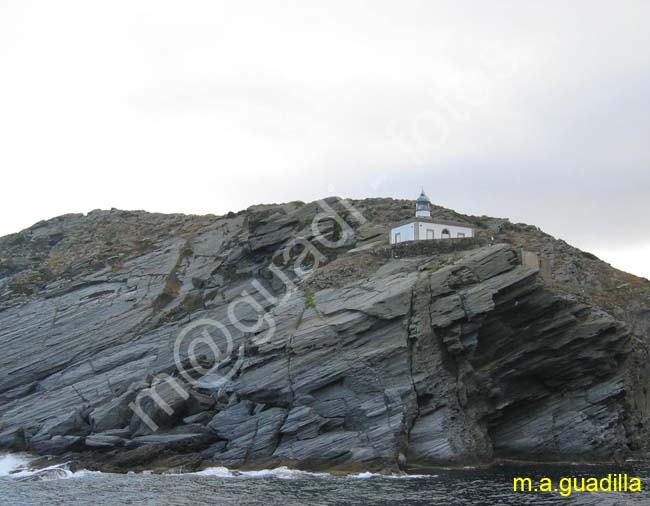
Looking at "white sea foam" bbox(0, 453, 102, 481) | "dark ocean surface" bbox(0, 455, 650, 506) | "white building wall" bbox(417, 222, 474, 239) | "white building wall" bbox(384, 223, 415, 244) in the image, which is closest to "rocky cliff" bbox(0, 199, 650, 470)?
"white sea foam" bbox(0, 453, 102, 481)

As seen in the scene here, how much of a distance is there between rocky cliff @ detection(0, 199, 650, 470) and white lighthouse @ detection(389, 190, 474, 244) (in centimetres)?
292

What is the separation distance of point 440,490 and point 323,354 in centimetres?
1519

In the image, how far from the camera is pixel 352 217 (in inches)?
3216

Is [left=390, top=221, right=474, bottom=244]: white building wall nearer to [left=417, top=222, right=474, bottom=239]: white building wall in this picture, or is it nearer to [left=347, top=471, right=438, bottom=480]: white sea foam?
[left=417, top=222, right=474, bottom=239]: white building wall

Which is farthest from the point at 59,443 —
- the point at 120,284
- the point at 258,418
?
the point at 120,284

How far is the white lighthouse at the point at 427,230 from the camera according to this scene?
70750 mm

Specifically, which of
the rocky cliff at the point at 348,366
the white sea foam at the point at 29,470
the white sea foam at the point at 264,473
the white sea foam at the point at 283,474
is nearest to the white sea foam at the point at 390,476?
the white sea foam at the point at 283,474

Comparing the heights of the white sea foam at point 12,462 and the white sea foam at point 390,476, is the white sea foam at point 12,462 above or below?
above

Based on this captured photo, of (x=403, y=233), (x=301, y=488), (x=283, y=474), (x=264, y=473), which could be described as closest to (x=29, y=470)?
(x=264, y=473)

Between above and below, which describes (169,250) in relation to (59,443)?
above

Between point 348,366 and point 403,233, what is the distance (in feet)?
65.6

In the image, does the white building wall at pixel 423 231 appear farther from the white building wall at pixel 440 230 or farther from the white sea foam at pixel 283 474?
the white sea foam at pixel 283 474

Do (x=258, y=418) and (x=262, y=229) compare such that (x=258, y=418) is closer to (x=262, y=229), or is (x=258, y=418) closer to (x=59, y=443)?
(x=59, y=443)

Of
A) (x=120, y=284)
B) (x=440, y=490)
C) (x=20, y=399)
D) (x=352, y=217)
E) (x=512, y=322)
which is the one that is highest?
(x=352, y=217)
